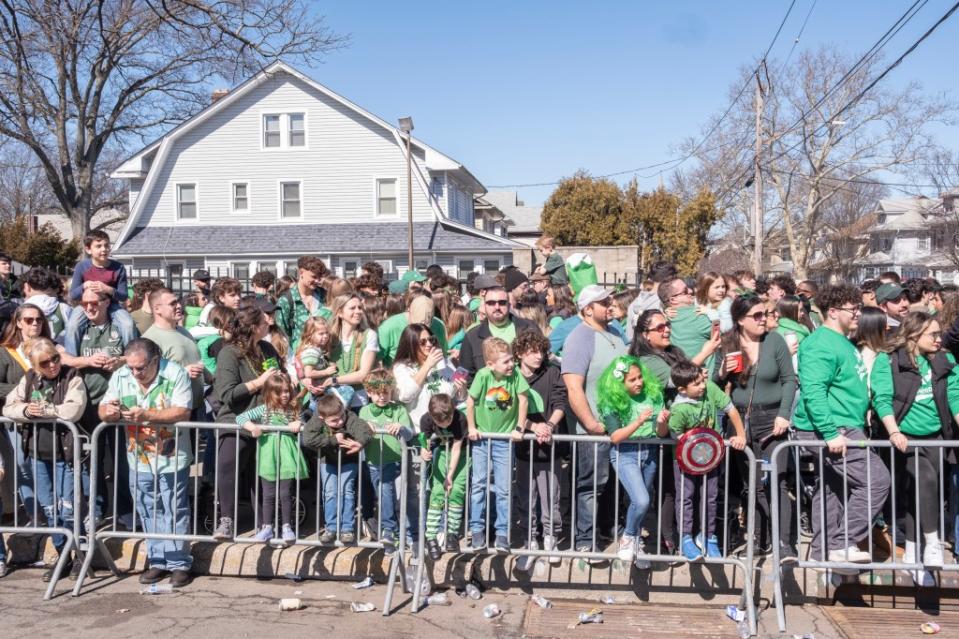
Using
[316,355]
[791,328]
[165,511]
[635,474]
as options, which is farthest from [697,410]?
[165,511]

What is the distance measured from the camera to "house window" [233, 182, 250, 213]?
30.4 metres

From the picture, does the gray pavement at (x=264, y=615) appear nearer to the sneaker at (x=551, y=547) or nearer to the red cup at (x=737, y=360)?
the sneaker at (x=551, y=547)

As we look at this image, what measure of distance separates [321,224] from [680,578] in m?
25.7

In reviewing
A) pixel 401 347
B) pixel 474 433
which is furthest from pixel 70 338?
pixel 474 433

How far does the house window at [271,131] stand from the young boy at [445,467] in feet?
85.3

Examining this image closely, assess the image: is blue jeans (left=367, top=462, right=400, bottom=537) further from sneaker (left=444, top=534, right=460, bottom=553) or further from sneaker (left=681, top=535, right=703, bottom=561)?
sneaker (left=681, top=535, right=703, bottom=561)

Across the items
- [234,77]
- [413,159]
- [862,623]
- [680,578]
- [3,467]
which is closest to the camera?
[862,623]

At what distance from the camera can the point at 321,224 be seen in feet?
98.7

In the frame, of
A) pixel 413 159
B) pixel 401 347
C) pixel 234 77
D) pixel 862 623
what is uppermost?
pixel 413 159

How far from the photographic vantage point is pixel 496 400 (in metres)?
5.78

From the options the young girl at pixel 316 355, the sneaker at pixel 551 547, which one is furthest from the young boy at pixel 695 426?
the young girl at pixel 316 355

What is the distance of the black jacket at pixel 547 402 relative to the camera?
595 centimetres

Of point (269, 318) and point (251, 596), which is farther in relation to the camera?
point (269, 318)

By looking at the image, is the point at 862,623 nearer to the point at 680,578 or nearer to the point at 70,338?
the point at 680,578
